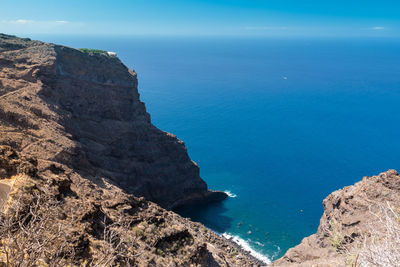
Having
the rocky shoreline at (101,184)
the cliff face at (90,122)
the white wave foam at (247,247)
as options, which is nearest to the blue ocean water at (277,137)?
the white wave foam at (247,247)

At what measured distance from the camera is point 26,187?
16422 mm

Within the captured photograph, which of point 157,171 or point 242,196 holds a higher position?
point 157,171

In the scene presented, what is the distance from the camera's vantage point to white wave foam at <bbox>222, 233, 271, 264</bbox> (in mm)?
Result: 42638

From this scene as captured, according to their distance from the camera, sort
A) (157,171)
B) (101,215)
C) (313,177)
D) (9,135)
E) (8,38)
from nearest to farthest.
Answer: (101,215) < (9,135) < (8,38) < (157,171) < (313,177)

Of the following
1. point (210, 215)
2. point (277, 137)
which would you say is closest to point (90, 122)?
point (210, 215)

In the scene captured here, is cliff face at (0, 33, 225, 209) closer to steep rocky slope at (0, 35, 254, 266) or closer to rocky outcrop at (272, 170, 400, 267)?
steep rocky slope at (0, 35, 254, 266)

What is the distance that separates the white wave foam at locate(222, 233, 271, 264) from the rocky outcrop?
16.3m

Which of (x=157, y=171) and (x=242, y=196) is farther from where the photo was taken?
(x=242, y=196)

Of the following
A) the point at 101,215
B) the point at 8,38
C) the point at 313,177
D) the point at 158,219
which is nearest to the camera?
the point at 101,215

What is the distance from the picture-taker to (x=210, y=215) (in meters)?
52.9

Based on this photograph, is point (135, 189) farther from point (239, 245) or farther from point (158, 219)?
point (158, 219)

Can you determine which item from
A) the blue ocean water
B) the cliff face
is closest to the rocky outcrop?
the blue ocean water

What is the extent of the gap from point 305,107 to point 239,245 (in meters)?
80.4

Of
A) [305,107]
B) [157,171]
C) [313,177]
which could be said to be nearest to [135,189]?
[157,171]
